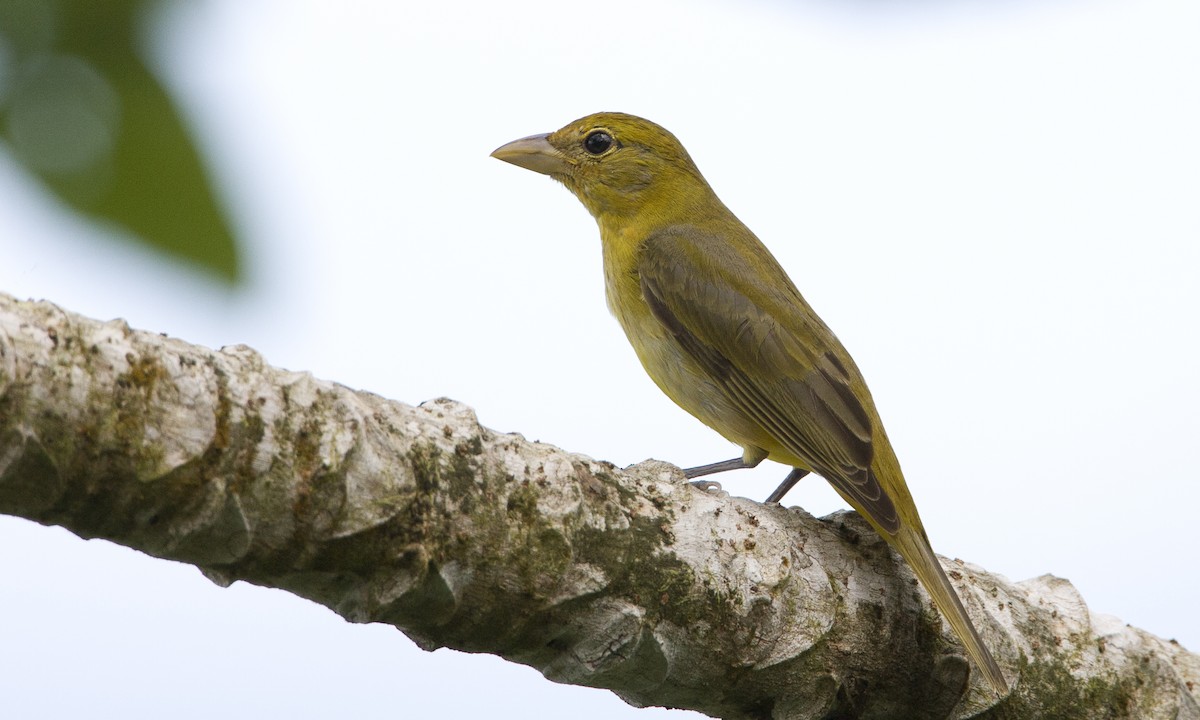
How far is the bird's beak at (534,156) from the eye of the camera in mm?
5250

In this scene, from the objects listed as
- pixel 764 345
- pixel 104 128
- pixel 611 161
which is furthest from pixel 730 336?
pixel 104 128

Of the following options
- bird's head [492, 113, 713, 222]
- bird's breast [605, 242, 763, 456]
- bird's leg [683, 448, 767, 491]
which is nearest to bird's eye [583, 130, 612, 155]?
bird's head [492, 113, 713, 222]

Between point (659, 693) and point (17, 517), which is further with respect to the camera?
point (659, 693)

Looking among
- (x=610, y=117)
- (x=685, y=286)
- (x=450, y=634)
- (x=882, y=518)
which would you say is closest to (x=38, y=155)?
(x=450, y=634)

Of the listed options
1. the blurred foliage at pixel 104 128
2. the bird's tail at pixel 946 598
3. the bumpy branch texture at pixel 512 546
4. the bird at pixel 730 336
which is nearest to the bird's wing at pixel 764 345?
the bird at pixel 730 336

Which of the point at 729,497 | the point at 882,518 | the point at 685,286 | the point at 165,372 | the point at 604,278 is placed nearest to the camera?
the point at 165,372

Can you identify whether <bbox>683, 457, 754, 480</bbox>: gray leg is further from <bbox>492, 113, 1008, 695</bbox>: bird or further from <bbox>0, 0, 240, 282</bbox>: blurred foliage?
<bbox>0, 0, 240, 282</bbox>: blurred foliage

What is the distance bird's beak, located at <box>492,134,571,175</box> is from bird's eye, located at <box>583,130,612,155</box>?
0.36ft

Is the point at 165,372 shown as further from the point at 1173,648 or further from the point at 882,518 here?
the point at 1173,648

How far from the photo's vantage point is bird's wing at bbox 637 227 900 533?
12.7 ft

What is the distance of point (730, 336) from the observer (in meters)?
4.23

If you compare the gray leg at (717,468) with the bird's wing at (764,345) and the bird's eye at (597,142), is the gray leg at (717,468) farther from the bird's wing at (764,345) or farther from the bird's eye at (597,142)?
the bird's eye at (597,142)

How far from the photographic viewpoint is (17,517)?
1760 millimetres

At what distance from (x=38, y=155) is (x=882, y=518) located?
94.8 inches
